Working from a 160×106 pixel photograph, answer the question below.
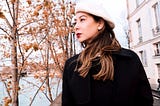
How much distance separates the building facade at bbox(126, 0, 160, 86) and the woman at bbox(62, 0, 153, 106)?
1831 cm

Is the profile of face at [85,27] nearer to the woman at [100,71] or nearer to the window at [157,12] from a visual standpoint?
the woman at [100,71]

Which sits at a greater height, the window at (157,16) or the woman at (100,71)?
the window at (157,16)

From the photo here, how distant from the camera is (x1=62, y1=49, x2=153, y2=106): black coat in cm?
129

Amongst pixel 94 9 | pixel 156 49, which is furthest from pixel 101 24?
pixel 156 49

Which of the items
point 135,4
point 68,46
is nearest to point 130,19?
point 135,4

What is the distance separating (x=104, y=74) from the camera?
4.20ft

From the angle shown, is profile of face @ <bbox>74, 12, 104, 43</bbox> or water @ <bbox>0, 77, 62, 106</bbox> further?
water @ <bbox>0, 77, 62, 106</bbox>

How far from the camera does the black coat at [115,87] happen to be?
129 cm

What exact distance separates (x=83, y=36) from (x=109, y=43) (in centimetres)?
17

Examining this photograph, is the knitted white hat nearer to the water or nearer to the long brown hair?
the long brown hair

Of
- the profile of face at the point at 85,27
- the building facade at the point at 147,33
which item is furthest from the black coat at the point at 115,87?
the building facade at the point at 147,33

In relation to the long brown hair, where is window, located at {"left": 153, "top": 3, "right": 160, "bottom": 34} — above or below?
above

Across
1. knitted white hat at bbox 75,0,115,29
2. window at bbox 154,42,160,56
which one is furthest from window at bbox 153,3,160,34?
knitted white hat at bbox 75,0,115,29

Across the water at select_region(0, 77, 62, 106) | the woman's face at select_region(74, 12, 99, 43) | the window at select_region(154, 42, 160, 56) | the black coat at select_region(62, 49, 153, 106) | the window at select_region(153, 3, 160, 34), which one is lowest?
the water at select_region(0, 77, 62, 106)
